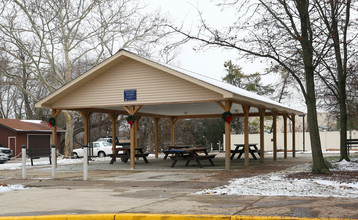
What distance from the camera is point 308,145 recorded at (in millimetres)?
37188

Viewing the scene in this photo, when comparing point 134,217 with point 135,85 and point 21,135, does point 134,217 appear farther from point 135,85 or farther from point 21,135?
point 21,135

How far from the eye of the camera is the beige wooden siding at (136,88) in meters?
17.1

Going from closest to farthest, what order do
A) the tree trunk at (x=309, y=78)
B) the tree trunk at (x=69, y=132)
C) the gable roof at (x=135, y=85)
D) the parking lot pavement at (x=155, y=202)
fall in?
1. the parking lot pavement at (x=155, y=202)
2. the tree trunk at (x=309, y=78)
3. the gable roof at (x=135, y=85)
4. the tree trunk at (x=69, y=132)

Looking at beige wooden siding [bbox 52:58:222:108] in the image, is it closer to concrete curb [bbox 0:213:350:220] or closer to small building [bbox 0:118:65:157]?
concrete curb [bbox 0:213:350:220]

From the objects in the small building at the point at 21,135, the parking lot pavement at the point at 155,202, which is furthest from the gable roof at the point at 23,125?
the parking lot pavement at the point at 155,202

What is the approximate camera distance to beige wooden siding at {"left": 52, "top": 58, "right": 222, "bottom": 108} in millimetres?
17109

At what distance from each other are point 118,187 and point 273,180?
425cm

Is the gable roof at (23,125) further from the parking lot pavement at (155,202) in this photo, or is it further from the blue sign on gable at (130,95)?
the parking lot pavement at (155,202)

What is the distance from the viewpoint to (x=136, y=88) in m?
18.2

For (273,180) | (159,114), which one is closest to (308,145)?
(159,114)

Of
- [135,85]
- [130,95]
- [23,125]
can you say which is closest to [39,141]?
[23,125]

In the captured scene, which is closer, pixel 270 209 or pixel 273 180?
pixel 270 209

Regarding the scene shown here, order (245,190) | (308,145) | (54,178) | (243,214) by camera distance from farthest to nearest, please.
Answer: (308,145), (54,178), (245,190), (243,214)

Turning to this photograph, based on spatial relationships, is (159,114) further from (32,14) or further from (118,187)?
(118,187)
